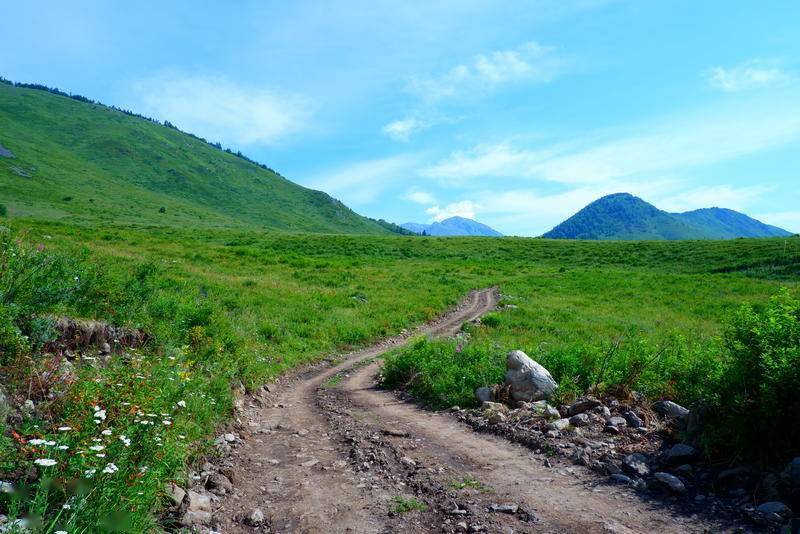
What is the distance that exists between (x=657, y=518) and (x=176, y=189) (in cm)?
17143

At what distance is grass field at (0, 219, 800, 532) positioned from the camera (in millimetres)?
4484

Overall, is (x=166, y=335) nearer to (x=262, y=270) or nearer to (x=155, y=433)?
(x=155, y=433)

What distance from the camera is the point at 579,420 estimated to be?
318 inches

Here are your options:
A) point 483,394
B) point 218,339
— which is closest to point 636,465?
point 483,394

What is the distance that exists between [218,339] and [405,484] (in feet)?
24.7

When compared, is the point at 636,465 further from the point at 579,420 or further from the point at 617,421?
the point at 579,420

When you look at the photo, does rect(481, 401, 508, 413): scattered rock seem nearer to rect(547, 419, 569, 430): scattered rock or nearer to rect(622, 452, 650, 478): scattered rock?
rect(547, 419, 569, 430): scattered rock

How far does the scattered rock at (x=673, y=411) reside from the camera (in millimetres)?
7262

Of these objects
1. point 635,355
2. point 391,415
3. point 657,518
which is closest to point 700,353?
point 635,355

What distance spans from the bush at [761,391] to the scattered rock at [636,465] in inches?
35.5

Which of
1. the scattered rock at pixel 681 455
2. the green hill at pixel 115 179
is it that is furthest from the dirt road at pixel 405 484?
the green hill at pixel 115 179

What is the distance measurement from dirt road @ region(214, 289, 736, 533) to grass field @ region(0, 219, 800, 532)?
106 cm

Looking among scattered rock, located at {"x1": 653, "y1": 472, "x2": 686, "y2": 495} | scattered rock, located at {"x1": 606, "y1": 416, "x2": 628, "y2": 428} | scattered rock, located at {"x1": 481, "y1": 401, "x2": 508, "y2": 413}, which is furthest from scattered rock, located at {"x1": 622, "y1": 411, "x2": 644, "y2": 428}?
scattered rock, located at {"x1": 481, "y1": 401, "x2": 508, "y2": 413}

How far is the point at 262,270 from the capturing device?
3111cm
